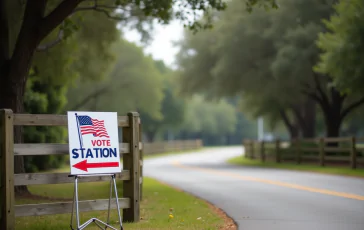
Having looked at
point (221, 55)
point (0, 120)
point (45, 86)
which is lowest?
point (0, 120)

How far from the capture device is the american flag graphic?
762 centimetres

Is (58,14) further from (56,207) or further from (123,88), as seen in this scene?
(123,88)

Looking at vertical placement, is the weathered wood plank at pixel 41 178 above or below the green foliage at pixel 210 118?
below

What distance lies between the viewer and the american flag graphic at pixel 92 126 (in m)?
7.62

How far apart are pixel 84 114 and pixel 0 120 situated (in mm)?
1204

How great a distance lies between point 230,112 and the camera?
9719cm

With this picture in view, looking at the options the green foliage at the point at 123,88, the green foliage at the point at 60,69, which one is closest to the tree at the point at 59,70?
the green foliage at the point at 60,69

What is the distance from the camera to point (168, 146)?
56.2 metres

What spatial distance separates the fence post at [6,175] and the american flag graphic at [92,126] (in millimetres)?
1016

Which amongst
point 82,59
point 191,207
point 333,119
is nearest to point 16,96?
point 191,207

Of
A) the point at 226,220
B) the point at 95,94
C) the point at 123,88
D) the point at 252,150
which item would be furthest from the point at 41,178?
the point at 123,88

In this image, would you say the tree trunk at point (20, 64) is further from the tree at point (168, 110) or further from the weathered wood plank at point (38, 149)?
the tree at point (168, 110)

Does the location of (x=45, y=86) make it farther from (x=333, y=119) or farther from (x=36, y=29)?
(x=333, y=119)

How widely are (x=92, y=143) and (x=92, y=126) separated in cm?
27
